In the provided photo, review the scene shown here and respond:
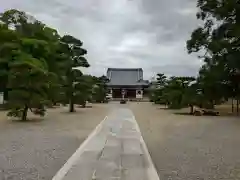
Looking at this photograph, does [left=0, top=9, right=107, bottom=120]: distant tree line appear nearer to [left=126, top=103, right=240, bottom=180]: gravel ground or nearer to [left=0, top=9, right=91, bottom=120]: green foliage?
[left=0, top=9, right=91, bottom=120]: green foliage

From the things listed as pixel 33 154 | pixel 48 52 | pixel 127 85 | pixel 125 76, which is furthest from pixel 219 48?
pixel 125 76

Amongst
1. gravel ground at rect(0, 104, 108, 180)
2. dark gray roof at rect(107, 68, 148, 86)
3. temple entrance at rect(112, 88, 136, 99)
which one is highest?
dark gray roof at rect(107, 68, 148, 86)

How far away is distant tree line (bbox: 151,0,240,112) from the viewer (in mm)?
22312

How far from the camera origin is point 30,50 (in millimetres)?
24906

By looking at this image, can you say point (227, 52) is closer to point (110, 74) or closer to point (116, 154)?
point (116, 154)

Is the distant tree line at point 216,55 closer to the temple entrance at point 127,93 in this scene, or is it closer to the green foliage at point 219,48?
the green foliage at point 219,48

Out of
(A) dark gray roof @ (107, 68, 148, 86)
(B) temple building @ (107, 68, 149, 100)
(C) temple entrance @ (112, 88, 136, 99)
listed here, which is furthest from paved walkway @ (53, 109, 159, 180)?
(C) temple entrance @ (112, 88, 136, 99)

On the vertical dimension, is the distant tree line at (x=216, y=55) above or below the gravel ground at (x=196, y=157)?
above

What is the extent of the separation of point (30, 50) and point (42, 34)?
3599 mm

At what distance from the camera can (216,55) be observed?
24.5 metres

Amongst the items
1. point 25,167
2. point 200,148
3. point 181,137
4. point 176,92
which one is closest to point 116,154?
point 25,167

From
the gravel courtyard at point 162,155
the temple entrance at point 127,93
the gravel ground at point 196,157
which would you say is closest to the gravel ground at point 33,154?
the gravel courtyard at point 162,155

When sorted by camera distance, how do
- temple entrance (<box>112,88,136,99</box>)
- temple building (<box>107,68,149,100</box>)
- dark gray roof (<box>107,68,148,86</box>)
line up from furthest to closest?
temple entrance (<box>112,88,136,99</box>)
dark gray roof (<box>107,68,148,86</box>)
temple building (<box>107,68,149,100</box>)

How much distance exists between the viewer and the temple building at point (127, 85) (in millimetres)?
73750
